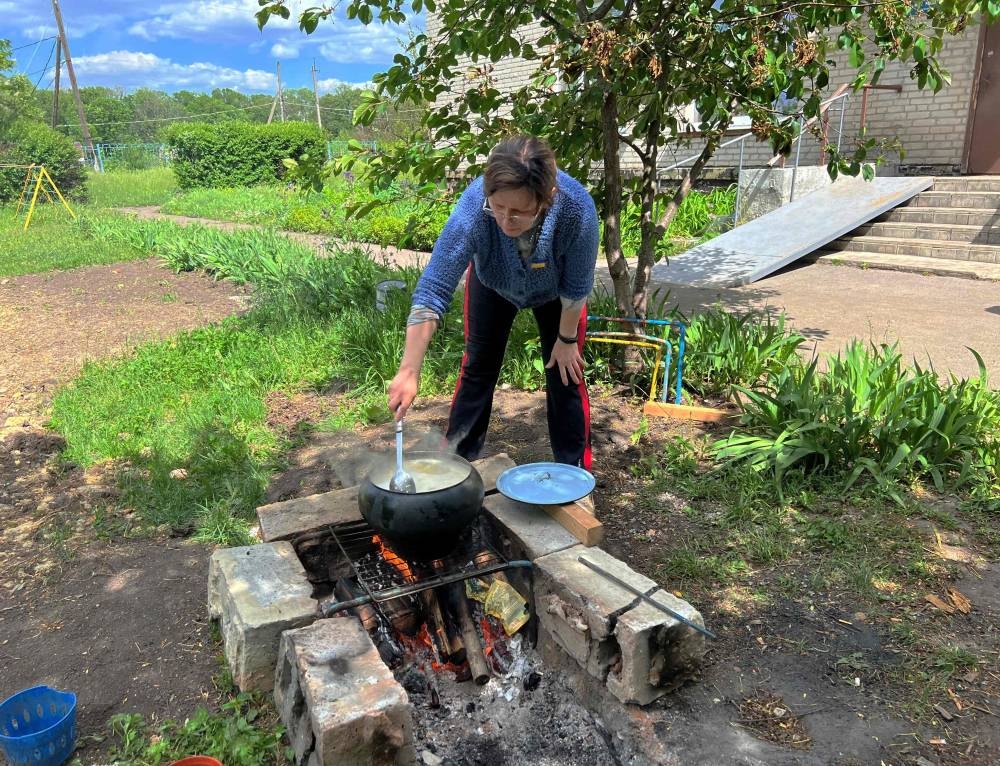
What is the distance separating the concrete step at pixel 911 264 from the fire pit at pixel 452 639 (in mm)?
6925

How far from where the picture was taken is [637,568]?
9.95 ft

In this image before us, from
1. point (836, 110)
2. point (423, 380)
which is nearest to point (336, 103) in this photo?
point (836, 110)

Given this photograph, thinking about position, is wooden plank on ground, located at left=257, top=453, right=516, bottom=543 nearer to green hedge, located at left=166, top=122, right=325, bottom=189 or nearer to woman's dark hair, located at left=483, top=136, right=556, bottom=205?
woman's dark hair, located at left=483, top=136, right=556, bottom=205

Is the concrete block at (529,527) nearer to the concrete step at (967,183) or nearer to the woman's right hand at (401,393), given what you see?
the woman's right hand at (401,393)

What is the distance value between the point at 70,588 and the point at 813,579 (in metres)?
3.02

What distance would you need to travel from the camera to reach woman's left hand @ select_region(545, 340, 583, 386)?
3.06m

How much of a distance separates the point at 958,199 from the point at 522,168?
8.80 m

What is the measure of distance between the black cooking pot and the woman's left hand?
70 cm

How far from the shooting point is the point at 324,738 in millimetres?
1854

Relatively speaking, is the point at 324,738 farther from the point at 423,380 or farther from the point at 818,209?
the point at 818,209

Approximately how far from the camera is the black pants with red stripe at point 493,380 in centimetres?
321

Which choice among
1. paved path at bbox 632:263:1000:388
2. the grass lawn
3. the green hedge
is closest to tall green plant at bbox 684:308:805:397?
paved path at bbox 632:263:1000:388

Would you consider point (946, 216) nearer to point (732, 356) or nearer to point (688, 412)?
point (732, 356)

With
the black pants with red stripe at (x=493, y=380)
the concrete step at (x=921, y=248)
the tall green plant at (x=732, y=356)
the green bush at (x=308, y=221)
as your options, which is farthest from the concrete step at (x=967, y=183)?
the green bush at (x=308, y=221)
